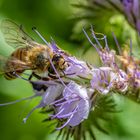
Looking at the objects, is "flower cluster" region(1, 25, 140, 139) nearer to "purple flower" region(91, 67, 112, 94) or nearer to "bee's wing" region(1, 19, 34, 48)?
"purple flower" region(91, 67, 112, 94)

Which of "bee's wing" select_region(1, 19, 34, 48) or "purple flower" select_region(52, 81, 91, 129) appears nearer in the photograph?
"purple flower" select_region(52, 81, 91, 129)

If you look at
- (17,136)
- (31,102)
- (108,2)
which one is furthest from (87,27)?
(17,136)

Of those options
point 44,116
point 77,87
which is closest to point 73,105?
point 77,87

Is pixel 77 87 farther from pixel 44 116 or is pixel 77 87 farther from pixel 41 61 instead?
pixel 44 116

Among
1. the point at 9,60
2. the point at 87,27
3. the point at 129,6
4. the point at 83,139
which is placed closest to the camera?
the point at 9,60

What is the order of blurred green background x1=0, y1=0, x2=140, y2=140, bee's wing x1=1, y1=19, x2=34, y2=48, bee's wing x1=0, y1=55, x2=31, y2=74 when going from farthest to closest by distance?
blurred green background x1=0, y1=0, x2=140, y2=140 < bee's wing x1=1, y1=19, x2=34, y2=48 < bee's wing x1=0, y1=55, x2=31, y2=74

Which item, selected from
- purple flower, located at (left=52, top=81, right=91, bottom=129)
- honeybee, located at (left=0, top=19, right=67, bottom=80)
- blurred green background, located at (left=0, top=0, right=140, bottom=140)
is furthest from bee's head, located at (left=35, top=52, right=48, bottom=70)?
blurred green background, located at (left=0, top=0, right=140, bottom=140)

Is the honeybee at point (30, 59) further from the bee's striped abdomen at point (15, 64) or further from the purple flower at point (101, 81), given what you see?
the purple flower at point (101, 81)

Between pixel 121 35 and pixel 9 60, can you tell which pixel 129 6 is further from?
pixel 9 60
